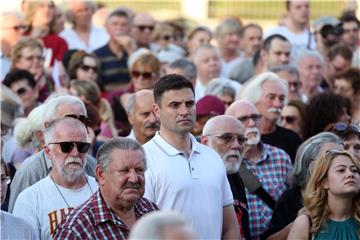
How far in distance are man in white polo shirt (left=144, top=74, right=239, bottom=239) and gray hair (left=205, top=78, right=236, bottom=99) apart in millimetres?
4215

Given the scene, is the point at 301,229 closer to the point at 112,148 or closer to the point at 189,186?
the point at 189,186

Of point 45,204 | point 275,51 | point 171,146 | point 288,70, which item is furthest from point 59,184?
point 275,51

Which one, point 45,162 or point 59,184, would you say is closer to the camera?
point 59,184

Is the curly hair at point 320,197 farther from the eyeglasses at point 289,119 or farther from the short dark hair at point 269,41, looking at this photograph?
the short dark hair at point 269,41

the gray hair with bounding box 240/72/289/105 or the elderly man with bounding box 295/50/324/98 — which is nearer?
the gray hair with bounding box 240/72/289/105

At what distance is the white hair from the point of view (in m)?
10.4

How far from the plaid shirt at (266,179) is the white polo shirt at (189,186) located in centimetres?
135

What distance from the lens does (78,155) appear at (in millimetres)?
9016

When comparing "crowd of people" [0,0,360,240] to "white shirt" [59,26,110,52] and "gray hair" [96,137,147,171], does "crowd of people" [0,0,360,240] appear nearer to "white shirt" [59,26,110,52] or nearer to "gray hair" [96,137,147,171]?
"gray hair" [96,137,147,171]

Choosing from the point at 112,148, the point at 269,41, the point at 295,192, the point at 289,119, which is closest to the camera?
the point at 112,148

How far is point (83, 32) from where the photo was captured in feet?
55.6

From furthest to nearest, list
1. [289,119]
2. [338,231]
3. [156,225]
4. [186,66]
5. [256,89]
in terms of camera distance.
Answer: [186,66]
[289,119]
[256,89]
[338,231]
[156,225]

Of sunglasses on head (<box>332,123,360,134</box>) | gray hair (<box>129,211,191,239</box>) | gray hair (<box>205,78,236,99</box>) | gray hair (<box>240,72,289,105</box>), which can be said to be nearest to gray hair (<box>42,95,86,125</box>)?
sunglasses on head (<box>332,123,360,134</box>)

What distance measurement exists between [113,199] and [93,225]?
0.21 meters
